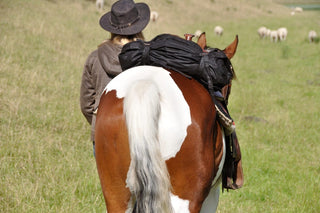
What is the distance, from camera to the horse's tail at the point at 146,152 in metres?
1.83

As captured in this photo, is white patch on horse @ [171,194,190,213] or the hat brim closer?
white patch on horse @ [171,194,190,213]

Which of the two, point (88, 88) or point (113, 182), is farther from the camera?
point (88, 88)

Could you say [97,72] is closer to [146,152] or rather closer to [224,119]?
[224,119]

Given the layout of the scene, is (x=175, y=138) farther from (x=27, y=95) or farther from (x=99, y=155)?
Result: (x=27, y=95)

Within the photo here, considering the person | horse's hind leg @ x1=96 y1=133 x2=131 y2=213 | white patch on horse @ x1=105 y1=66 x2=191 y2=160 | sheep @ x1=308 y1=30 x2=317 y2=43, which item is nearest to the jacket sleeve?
the person

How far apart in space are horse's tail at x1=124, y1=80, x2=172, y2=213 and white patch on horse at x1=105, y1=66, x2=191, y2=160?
0.18 ft

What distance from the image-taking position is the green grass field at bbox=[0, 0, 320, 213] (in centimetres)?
407

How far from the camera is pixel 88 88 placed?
3.01m

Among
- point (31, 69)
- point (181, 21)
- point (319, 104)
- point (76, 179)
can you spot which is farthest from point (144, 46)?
point (181, 21)

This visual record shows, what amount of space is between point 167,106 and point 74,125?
4033 mm

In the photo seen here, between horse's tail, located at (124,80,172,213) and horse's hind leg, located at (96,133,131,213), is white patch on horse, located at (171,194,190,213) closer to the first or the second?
horse's tail, located at (124,80,172,213)

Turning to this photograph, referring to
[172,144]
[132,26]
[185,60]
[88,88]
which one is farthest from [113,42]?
[172,144]

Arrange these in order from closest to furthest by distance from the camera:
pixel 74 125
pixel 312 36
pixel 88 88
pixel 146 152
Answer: pixel 146 152, pixel 88 88, pixel 74 125, pixel 312 36

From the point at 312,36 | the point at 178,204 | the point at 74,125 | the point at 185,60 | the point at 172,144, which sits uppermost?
the point at 185,60
